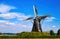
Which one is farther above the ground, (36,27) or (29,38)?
(36,27)

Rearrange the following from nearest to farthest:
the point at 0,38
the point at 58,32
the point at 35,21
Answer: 1. the point at 0,38
2. the point at 35,21
3. the point at 58,32

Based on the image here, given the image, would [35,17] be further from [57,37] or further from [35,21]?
[57,37]

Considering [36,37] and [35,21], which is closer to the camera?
[36,37]

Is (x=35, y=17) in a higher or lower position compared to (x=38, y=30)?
higher

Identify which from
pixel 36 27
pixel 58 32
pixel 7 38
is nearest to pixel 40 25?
pixel 36 27

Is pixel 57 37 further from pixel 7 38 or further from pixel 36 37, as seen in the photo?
pixel 7 38

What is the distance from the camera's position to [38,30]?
51.8 meters

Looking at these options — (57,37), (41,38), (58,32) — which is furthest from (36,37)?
(58,32)

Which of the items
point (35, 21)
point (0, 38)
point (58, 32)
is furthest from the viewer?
point (58, 32)

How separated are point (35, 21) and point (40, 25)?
224cm

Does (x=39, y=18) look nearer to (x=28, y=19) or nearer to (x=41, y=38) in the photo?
(x=28, y=19)

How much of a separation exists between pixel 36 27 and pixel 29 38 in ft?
29.2

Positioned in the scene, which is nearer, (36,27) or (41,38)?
(41,38)

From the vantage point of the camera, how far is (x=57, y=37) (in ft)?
146
